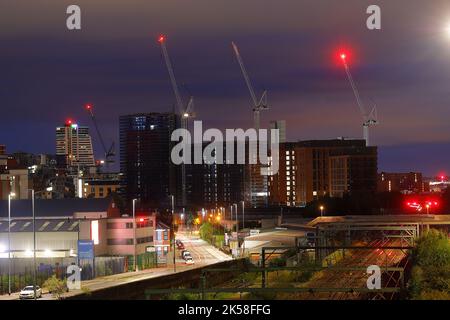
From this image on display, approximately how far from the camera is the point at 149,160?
122 m

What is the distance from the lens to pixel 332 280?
1991 cm

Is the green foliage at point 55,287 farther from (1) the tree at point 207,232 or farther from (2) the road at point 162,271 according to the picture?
(1) the tree at point 207,232

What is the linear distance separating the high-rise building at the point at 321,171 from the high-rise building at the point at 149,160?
18.8 meters

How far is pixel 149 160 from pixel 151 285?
102 metres

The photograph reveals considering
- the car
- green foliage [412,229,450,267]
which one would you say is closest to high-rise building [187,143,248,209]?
the car

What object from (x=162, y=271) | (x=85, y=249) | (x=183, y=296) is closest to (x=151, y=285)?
(x=183, y=296)

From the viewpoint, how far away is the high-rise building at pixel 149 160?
388ft

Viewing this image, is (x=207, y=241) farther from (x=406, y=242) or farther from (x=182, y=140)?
(x=182, y=140)

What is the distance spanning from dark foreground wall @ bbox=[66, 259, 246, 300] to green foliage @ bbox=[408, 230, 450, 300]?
4.40m

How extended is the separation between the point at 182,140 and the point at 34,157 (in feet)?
115

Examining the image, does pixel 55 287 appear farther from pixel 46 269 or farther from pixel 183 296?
pixel 183 296

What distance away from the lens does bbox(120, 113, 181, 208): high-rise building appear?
388 ft

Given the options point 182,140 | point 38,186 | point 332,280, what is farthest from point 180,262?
point 182,140

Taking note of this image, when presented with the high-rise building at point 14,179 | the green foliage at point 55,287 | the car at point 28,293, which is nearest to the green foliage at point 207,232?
the high-rise building at point 14,179
